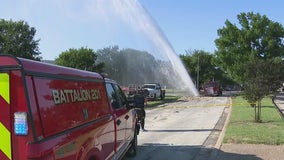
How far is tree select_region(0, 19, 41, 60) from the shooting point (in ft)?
141

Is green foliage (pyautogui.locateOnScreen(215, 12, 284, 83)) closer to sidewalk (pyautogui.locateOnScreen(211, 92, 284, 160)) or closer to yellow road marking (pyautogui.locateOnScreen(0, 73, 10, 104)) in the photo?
sidewalk (pyautogui.locateOnScreen(211, 92, 284, 160))

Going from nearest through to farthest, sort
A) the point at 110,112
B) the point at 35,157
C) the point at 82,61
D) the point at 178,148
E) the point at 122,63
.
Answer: the point at 35,157
the point at 110,112
the point at 178,148
the point at 82,61
the point at 122,63

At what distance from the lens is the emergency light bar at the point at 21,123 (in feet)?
13.6

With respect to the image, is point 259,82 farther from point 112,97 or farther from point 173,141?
point 112,97

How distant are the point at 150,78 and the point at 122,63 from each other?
13.8 metres

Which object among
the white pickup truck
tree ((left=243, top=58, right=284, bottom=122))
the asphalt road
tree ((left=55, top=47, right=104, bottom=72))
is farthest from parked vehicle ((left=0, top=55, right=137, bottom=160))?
tree ((left=55, top=47, right=104, bottom=72))

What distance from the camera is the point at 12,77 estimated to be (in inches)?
165

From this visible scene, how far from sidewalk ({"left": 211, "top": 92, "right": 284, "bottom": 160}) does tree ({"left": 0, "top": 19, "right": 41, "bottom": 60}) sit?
112 ft

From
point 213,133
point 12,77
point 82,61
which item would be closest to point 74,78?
point 12,77

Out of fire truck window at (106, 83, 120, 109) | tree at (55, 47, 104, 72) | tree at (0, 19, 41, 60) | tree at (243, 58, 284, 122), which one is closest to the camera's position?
fire truck window at (106, 83, 120, 109)

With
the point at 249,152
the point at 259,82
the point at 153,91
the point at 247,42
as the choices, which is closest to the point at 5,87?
the point at 249,152

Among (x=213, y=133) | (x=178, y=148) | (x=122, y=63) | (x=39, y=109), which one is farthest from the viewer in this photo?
(x=122, y=63)

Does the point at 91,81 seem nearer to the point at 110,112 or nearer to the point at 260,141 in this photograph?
the point at 110,112

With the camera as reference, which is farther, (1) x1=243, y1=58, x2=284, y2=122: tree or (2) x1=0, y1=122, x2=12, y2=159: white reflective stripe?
(1) x1=243, y1=58, x2=284, y2=122: tree
